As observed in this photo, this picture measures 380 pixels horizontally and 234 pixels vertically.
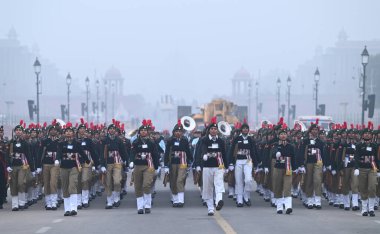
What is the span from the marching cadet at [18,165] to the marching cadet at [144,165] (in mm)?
Answer: 2704

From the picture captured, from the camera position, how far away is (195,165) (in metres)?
25.4

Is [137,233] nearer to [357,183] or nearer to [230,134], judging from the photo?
[357,183]

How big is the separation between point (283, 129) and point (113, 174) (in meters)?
4.20

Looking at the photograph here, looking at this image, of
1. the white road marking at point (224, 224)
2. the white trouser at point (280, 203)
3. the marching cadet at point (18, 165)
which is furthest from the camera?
the marching cadet at point (18, 165)

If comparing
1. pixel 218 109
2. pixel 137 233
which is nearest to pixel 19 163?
pixel 137 233

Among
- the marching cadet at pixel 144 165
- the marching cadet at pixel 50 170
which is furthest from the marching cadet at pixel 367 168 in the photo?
the marching cadet at pixel 50 170

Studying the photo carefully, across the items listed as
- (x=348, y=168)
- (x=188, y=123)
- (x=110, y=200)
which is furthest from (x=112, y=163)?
(x=188, y=123)

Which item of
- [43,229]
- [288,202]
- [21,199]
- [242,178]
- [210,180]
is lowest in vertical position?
[43,229]

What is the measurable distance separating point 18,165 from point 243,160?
5447mm

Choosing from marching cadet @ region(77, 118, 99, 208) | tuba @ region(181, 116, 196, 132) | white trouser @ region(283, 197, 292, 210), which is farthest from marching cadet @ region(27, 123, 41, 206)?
white trouser @ region(283, 197, 292, 210)

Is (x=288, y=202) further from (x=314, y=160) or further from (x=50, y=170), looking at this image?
(x=50, y=170)

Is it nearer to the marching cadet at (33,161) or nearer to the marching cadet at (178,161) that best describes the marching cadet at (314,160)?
the marching cadet at (178,161)

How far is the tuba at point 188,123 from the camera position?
3361 centimetres

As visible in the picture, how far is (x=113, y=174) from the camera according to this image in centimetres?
2678
